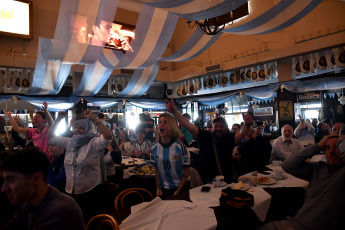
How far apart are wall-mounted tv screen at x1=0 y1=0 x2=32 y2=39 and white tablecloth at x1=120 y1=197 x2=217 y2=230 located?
25.4 feet

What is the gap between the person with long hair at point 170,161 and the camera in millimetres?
2832

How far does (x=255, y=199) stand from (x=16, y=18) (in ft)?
28.1

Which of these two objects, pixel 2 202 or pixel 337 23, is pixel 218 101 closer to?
pixel 337 23

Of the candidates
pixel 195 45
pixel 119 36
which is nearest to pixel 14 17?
pixel 119 36

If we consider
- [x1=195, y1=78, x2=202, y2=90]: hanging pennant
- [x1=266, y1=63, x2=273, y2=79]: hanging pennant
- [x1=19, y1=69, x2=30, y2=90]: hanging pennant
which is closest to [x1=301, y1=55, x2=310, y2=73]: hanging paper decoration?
[x1=266, y1=63, x2=273, y2=79]: hanging pennant

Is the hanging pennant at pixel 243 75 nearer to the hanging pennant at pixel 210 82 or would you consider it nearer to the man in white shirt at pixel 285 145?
the hanging pennant at pixel 210 82

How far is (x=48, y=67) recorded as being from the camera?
595 cm

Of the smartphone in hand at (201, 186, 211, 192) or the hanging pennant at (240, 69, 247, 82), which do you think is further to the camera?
the hanging pennant at (240, 69, 247, 82)

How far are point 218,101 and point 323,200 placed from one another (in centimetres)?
768

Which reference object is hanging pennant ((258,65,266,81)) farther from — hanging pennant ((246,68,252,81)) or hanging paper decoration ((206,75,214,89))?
hanging paper decoration ((206,75,214,89))

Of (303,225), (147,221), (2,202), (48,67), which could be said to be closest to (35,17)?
(48,67)

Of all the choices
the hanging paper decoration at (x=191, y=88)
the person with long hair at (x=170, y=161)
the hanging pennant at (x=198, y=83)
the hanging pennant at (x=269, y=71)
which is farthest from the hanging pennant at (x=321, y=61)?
the person with long hair at (x=170, y=161)

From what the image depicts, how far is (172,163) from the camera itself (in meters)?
2.81

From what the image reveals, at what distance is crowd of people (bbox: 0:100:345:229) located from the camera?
4.49 ft
